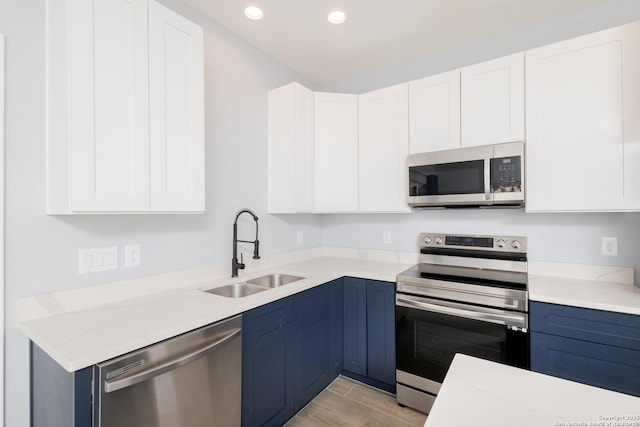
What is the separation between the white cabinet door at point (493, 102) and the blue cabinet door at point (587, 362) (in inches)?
48.0

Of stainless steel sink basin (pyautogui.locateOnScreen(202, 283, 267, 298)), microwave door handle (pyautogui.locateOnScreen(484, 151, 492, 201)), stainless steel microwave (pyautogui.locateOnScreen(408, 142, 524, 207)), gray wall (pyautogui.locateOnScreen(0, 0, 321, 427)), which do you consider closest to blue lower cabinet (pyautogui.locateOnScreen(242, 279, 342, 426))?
stainless steel sink basin (pyautogui.locateOnScreen(202, 283, 267, 298))

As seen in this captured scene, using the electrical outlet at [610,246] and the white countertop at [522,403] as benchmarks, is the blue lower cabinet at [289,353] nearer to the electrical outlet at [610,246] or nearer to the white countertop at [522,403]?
the white countertop at [522,403]

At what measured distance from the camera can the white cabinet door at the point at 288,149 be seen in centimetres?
251

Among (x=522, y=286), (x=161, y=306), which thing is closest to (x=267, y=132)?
(x=161, y=306)

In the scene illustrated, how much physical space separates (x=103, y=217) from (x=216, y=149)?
835mm

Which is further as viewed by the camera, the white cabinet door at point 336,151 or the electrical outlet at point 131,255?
the white cabinet door at point 336,151

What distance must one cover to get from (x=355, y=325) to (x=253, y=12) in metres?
2.31

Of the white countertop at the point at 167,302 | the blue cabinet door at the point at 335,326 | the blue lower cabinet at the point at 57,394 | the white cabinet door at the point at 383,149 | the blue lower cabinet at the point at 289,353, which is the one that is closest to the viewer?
the blue lower cabinet at the point at 57,394

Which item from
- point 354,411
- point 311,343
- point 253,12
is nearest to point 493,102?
point 253,12

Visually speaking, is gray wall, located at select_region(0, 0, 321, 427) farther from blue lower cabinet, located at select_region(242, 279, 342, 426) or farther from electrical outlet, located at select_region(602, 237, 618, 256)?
electrical outlet, located at select_region(602, 237, 618, 256)

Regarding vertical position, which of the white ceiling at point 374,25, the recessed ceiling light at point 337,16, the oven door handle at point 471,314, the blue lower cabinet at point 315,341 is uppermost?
the white ceiling at point 374,25

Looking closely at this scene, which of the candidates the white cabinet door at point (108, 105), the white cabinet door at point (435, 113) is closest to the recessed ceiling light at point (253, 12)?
the white cabinet door at point (108, 105)

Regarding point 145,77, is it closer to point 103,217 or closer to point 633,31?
point 103,217

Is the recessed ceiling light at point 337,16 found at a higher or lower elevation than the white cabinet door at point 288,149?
higher
